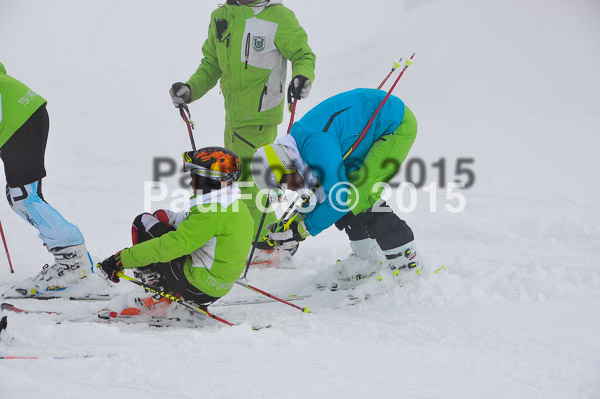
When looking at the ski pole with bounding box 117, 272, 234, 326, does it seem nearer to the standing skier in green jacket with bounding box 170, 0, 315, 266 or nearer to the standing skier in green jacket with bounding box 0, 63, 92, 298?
the standing skier in green jacket with bounding box 0, 63, 92, 298

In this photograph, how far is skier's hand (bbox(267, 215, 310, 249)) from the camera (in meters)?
3.80

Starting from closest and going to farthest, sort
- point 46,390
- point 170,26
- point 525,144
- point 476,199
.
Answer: point 46,390 < point 476,199 < point 525,144 < point 170,26

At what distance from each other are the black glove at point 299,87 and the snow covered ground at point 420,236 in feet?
4.93

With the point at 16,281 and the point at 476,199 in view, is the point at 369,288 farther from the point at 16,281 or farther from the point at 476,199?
the point at 476,199

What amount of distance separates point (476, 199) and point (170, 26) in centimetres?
1578

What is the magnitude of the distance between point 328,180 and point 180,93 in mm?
1887

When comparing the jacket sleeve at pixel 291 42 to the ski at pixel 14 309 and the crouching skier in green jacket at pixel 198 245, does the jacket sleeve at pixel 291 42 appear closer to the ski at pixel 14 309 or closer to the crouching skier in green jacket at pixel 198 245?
the crouching skier in green jacket at pixel 198 245

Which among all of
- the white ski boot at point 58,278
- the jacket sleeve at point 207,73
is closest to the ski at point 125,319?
the white ski boot at point 58,278

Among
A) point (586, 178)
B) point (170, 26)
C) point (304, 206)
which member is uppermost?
point (170, 26)

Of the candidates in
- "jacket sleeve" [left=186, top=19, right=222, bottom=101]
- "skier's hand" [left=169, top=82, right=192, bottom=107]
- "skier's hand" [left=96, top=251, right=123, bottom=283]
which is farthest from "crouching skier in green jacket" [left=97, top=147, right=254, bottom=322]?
"jacket sleeve" [left=186, top=19, right=222, bottom=101]

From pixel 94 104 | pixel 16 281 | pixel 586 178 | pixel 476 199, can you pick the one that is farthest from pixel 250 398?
pixel 94 104

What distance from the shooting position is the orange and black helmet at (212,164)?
3.19 metres

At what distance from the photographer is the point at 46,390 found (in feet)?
6.95

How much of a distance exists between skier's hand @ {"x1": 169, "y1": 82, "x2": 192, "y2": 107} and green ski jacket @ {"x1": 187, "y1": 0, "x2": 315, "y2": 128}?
133mm
